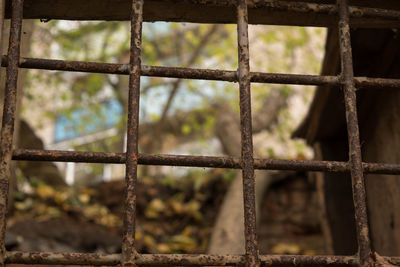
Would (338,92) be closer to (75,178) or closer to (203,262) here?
(203,262)

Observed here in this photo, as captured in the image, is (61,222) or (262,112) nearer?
(61,222)

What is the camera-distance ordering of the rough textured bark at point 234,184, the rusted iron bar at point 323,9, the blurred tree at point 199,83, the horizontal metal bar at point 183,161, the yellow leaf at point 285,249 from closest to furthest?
the horizontal metal bar at point 183,161 < the rusted iron bar at point 323,9 < the rough textured bark at point 234,184 < the yellow leaf at point 285,249 < the blurred tree at point 199,83

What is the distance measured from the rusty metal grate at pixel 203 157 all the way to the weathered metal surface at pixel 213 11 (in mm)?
11

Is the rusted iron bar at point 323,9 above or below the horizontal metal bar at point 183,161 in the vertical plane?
above

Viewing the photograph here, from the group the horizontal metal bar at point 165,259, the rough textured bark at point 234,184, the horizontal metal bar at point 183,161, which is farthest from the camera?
the rough textured bark at point 234,184

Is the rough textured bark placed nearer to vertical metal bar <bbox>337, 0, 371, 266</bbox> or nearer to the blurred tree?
the blurred tree

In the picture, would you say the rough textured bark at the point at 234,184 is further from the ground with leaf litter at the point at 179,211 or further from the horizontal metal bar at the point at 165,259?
the horizontal metal bar at the point at 165,259

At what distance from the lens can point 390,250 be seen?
103 inches

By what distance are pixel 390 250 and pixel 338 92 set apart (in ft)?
2.86

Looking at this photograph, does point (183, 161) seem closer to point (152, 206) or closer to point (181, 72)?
point (181, 72)

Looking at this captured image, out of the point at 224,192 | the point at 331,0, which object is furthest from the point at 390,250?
the point at 224,192

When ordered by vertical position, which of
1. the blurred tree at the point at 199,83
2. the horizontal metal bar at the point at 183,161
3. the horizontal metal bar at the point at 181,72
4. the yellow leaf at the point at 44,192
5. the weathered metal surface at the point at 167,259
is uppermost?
the blurred tree at the point at 199,83

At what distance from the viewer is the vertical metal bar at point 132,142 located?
1421 mm

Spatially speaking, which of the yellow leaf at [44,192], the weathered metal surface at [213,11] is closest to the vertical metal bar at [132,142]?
the weathered metal surface at [213,11]
